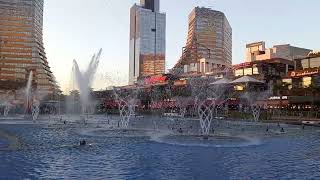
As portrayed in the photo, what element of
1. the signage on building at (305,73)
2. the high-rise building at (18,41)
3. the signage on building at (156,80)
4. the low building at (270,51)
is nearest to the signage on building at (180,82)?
the signage on building at (156,80)

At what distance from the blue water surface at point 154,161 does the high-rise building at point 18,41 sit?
15401 cm

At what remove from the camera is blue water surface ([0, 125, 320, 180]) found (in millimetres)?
22148

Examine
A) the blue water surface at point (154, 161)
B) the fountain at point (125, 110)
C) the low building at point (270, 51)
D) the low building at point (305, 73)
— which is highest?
the low building at point (270, 51)

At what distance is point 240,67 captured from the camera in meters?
129

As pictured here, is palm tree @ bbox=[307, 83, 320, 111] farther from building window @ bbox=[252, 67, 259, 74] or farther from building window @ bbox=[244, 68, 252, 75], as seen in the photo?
building window @ bbox=[244, 68, 252, 75]

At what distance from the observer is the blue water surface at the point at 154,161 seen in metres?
22.1

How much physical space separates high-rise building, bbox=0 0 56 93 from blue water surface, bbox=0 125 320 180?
154 meters

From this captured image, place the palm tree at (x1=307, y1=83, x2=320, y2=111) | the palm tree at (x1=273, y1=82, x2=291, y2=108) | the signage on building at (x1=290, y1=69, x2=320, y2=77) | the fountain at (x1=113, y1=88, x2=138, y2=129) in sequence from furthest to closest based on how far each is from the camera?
1. the palm tree at (x1=273, y1=82, x2=291, y2=108)
2. the signage on building at (x1=290, y1=69, x2=320, y2=77)
3. the palm tree at (x1=307, y1=83, x2=320, y2=111)
4. the fountain at (x1=113, y1=88, x2=138, y2=129)

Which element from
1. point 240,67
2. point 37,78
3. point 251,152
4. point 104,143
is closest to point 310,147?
point 251,152

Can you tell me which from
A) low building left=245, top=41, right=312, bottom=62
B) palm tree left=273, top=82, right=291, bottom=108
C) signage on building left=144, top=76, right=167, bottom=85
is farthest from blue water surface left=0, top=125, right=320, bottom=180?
signage on building left=144, top=76, right=167, bottom=85

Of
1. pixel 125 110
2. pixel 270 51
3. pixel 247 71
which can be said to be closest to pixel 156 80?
pixel 270 51

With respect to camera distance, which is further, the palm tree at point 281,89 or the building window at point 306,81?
the building window at point 306,81

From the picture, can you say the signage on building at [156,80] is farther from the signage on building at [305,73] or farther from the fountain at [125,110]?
the signage on building at [305,73]

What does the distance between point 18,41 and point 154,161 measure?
174510 millimetres
